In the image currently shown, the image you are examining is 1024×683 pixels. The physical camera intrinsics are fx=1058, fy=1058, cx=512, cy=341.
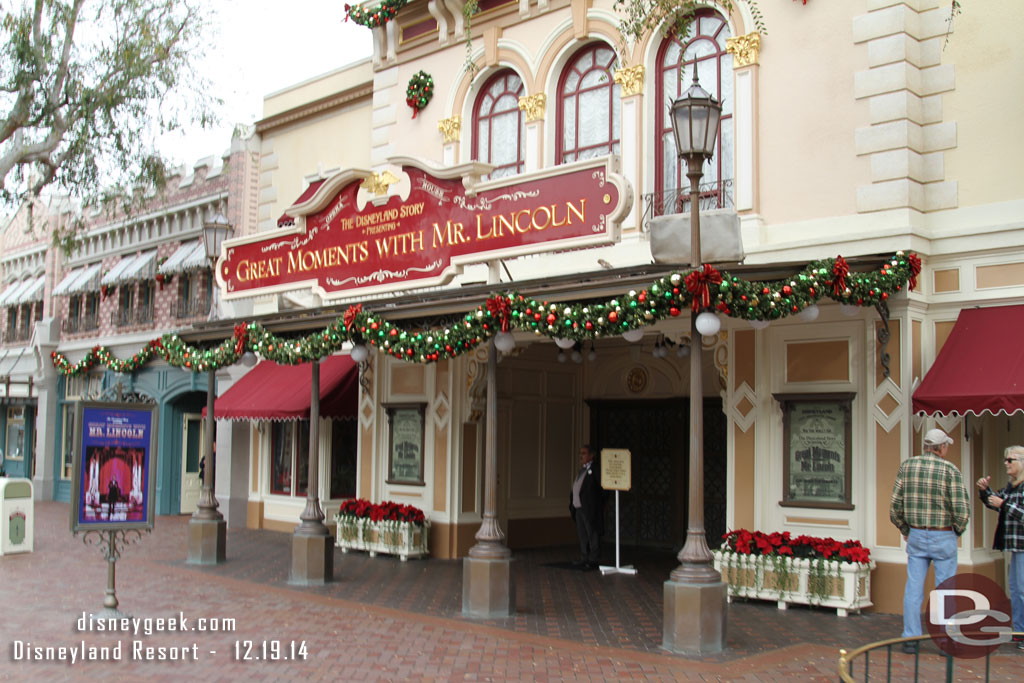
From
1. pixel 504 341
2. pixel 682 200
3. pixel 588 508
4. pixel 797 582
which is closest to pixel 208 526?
pixel 588 508

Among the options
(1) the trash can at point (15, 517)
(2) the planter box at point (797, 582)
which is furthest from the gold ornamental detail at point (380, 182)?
(1) the trash can at point (15, 517)

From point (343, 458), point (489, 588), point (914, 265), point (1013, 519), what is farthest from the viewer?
point (343, 458)

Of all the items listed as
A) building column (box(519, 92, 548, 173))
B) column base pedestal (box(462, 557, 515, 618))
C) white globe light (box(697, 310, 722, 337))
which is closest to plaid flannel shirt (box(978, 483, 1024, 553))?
white globe light (box(697, 310, 722, 337))

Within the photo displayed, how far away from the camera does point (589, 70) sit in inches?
576

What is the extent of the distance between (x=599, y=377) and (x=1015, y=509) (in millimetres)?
8991

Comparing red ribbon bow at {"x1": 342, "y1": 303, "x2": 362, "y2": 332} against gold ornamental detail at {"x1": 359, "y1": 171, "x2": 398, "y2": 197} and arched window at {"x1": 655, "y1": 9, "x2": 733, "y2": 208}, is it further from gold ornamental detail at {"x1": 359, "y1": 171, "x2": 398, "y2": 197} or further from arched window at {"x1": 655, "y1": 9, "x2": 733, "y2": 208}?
arched window at {"x1": 655, "y1": 9, "x2": 733, "y2": 208}

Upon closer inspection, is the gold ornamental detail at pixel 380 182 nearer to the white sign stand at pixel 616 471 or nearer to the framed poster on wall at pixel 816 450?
the white sign stand at pixel 616 471

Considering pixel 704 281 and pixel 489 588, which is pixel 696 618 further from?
pixel 704 281

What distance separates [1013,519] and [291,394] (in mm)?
12058

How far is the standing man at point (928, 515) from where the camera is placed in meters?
8.84

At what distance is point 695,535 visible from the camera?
944 cm

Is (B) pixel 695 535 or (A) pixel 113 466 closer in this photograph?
(B) pixel 695 535

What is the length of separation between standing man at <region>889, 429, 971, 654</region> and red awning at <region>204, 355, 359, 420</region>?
10.2m

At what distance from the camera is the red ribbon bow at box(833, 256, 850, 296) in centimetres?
971
